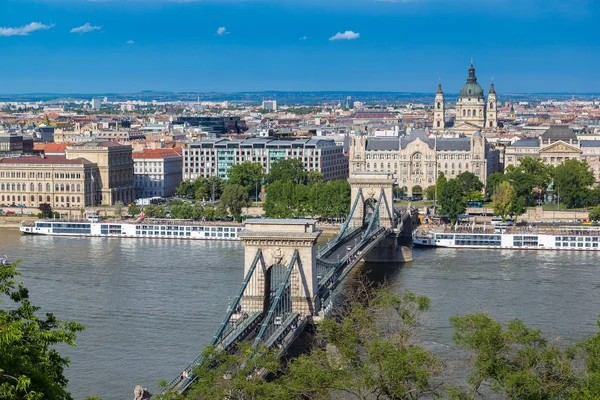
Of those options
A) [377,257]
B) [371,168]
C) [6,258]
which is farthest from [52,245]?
[371,168]

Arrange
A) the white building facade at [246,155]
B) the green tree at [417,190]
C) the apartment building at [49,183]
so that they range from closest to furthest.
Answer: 1. the apartment building at [49,183]
2. the green tree at [417,190]
3. the white building facade at [246,155]

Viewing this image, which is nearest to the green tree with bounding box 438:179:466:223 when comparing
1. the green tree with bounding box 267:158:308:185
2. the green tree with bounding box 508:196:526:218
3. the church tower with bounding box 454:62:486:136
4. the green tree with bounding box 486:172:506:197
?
the green tree with bounding box 508:196:526:218

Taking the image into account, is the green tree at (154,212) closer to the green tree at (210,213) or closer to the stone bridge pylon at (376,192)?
the green tree at (210,213)

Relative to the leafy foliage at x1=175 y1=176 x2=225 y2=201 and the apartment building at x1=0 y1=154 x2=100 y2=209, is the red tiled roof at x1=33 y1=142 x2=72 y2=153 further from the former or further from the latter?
the apartment building at x1=0 y1=154 x2=100 y2=209

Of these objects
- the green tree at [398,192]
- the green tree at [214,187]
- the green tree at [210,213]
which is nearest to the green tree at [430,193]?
the green tree at [398,192]

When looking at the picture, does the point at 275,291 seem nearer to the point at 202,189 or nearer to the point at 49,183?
the point at 49,183

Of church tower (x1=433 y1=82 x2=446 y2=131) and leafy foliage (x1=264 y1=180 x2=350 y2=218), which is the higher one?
church tower (x1=433 y1=82 x2=446 y2=131)

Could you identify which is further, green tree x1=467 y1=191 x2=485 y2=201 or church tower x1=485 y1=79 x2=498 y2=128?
church tower x1=485 y1=79 x2=498 y2=128

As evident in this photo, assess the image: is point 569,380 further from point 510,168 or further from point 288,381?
point 510,168
